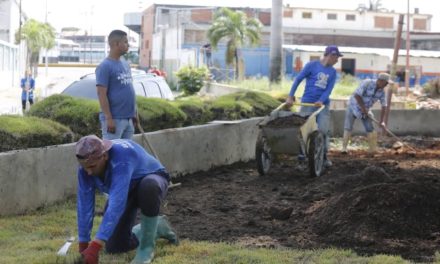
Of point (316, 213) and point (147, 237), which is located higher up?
point (147, 237)

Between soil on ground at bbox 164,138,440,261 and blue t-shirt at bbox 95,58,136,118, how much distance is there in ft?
4.11

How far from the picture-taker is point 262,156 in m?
11.5

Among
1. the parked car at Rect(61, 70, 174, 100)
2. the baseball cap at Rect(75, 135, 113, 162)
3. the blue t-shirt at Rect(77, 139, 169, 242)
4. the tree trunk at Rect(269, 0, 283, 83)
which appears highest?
the tree trunk at Rect(269, 0, 283, 83)

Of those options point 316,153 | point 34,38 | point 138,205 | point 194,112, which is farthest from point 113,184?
point 34,38

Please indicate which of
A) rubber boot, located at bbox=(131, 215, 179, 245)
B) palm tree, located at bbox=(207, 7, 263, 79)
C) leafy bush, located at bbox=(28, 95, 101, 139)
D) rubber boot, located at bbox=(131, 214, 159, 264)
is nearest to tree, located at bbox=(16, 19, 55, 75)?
palm tree, located at bbox=(207, 7, 263, 79)

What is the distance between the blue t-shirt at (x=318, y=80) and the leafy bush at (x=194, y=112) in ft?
6.66

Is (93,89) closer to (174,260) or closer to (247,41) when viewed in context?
(174,260)

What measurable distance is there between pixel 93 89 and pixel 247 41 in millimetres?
40702

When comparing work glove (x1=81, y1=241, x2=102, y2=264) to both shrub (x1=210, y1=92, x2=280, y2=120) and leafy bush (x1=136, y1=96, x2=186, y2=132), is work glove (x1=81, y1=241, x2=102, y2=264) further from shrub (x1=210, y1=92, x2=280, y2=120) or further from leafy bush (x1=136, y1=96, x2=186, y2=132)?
shrub (x1=210, y1=92, x2=280, y2=120)

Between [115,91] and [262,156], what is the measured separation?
3.61 metres

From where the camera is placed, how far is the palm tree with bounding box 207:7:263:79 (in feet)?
173

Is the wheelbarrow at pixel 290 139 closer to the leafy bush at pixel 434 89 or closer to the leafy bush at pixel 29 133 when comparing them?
the leafy bush at pixel 29 133

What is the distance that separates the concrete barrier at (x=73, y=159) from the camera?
8023 mm

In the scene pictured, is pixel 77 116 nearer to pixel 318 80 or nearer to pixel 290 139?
pixel 290 139
